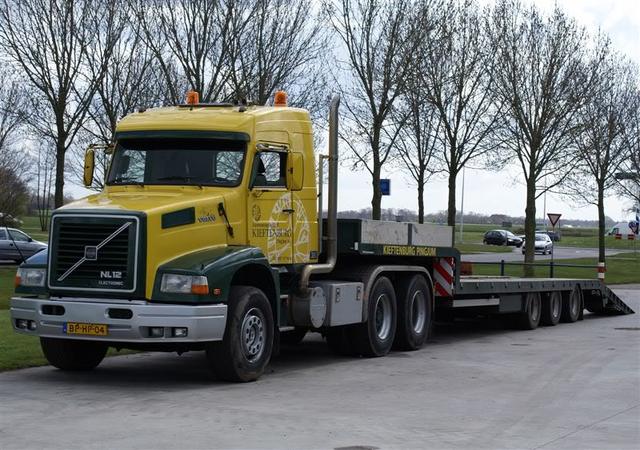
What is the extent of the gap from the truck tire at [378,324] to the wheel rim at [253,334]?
8.79 ft

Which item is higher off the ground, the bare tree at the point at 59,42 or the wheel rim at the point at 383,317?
the bare tree at the point at 59,42

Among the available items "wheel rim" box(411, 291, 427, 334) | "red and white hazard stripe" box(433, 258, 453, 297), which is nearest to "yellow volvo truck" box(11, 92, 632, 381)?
"wheel rim" box(411, 291, 427, 334)

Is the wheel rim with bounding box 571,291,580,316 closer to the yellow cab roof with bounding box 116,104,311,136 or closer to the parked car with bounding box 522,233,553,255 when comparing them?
the yellow cab roof with bounding box 116,104,311,136

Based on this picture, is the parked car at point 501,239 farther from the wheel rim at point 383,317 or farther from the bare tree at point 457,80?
the wheel rim at point 383,317

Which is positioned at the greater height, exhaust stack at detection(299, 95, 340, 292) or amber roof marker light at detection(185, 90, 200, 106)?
amber roof marker light at detection(185, 90, 200, 106)

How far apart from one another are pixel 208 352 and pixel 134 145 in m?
2.80

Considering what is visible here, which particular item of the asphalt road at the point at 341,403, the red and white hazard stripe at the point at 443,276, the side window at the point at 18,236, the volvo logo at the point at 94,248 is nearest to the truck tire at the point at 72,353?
the asphalt road at the point at 341,403

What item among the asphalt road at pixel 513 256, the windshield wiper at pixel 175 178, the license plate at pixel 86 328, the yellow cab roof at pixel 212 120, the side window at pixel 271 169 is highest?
the yellow cab roof at pixel 212 120

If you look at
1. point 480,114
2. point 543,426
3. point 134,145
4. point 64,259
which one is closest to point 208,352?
point 64,259

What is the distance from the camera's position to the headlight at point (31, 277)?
1190 centimetres

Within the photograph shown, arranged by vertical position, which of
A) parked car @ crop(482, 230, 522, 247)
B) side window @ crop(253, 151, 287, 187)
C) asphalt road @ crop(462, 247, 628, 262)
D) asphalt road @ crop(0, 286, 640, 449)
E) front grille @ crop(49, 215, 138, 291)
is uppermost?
side window @ crop(253, 151, 287, 187)

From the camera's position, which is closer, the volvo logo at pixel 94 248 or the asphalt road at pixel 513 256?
the volvo logo at pixel 94 248

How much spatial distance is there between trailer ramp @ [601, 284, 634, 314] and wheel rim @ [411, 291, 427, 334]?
329 inches

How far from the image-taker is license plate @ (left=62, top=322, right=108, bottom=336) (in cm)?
1135
